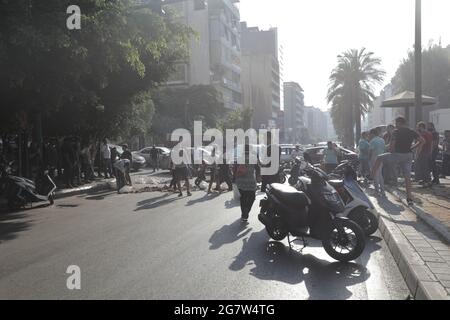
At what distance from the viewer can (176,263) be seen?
6340 millimetres

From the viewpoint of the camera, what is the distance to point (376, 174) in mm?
11992

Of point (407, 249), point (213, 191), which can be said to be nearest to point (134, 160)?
point (213, 191)

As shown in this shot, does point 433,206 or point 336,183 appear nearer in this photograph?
point 336,183

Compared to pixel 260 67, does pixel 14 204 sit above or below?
below

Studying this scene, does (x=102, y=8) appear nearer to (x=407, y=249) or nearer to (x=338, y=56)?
(x=407, y=249)

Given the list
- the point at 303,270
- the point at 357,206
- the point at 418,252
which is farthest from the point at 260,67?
the point at 303,270

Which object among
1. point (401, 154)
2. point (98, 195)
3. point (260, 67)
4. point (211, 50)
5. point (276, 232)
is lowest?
point (98, 195)

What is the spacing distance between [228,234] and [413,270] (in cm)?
376

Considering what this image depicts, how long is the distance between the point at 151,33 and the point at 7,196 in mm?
5523

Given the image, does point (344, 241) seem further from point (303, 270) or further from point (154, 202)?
point (154, 202)

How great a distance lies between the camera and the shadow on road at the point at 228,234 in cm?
770

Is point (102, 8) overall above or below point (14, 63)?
above

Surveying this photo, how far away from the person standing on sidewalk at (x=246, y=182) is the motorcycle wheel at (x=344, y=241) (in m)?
3.18

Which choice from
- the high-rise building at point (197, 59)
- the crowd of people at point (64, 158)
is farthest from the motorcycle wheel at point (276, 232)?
the high-rise building at point (197, 59)
